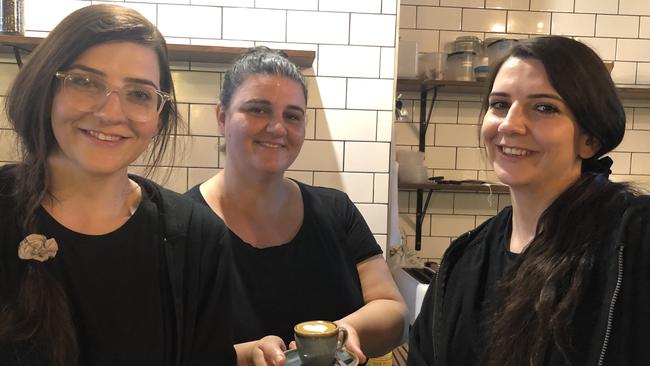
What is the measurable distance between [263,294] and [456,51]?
1559 mm

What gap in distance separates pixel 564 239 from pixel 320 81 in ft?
3.65

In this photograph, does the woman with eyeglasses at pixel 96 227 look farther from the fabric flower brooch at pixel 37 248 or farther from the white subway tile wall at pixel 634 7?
the white subway tile wall at pixel 634 7

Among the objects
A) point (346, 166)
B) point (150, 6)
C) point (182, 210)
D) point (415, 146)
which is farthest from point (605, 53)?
point (182, 210)

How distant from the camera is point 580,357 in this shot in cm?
95

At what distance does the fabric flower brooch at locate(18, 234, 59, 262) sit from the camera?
89 cm

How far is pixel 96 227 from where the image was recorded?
990 millimetres

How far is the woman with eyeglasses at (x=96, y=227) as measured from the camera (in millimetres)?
895

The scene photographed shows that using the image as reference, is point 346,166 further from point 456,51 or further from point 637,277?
point 637,277

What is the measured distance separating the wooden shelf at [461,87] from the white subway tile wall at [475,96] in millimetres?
61

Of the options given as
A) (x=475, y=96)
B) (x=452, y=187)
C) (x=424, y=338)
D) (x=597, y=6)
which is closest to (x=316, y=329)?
(x=424, y=338)

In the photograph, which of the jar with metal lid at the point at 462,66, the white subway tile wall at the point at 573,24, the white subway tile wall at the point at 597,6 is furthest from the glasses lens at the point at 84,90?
the white subway tile wall at the point at 597,6

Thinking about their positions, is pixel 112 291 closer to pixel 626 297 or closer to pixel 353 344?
pixel 353 344

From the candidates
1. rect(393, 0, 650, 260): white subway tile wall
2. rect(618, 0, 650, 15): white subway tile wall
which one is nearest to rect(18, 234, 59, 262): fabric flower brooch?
rect(393, 0, 650, 260): white subway tile wall

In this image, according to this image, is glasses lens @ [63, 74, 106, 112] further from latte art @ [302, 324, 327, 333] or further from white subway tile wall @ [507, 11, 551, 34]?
white subway tile wall @ [507, 11, 551, 34]
